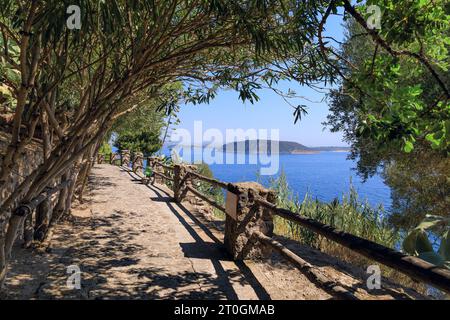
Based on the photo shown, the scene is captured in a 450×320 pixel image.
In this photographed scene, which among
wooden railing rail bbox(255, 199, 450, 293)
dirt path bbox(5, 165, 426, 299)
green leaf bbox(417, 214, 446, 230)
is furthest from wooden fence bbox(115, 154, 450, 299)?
green leaf bbox(417, 214, 446, 230)

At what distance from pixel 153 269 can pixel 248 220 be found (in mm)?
1509

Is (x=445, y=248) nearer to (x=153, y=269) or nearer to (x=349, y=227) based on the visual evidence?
(x=153, y=269)

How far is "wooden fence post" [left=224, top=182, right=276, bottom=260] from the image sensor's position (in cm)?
529

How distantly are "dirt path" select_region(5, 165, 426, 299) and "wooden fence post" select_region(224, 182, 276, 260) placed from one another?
0.22 metres

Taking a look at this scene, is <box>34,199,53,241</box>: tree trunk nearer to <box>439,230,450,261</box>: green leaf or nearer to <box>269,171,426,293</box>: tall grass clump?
<box>269,171,426,293</box>: tall grass clump

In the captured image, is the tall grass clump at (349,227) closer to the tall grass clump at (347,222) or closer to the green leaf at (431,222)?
the tall grass clump at (347,222)

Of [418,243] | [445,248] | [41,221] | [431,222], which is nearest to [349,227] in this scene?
[431,222]

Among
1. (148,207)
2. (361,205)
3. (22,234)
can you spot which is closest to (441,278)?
(22,234)

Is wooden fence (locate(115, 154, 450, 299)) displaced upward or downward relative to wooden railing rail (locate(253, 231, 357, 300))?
upward

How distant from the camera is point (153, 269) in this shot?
16.3 ft

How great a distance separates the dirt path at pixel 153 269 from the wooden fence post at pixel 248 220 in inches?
8.6

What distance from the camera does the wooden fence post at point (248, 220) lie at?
5293 millimetres
